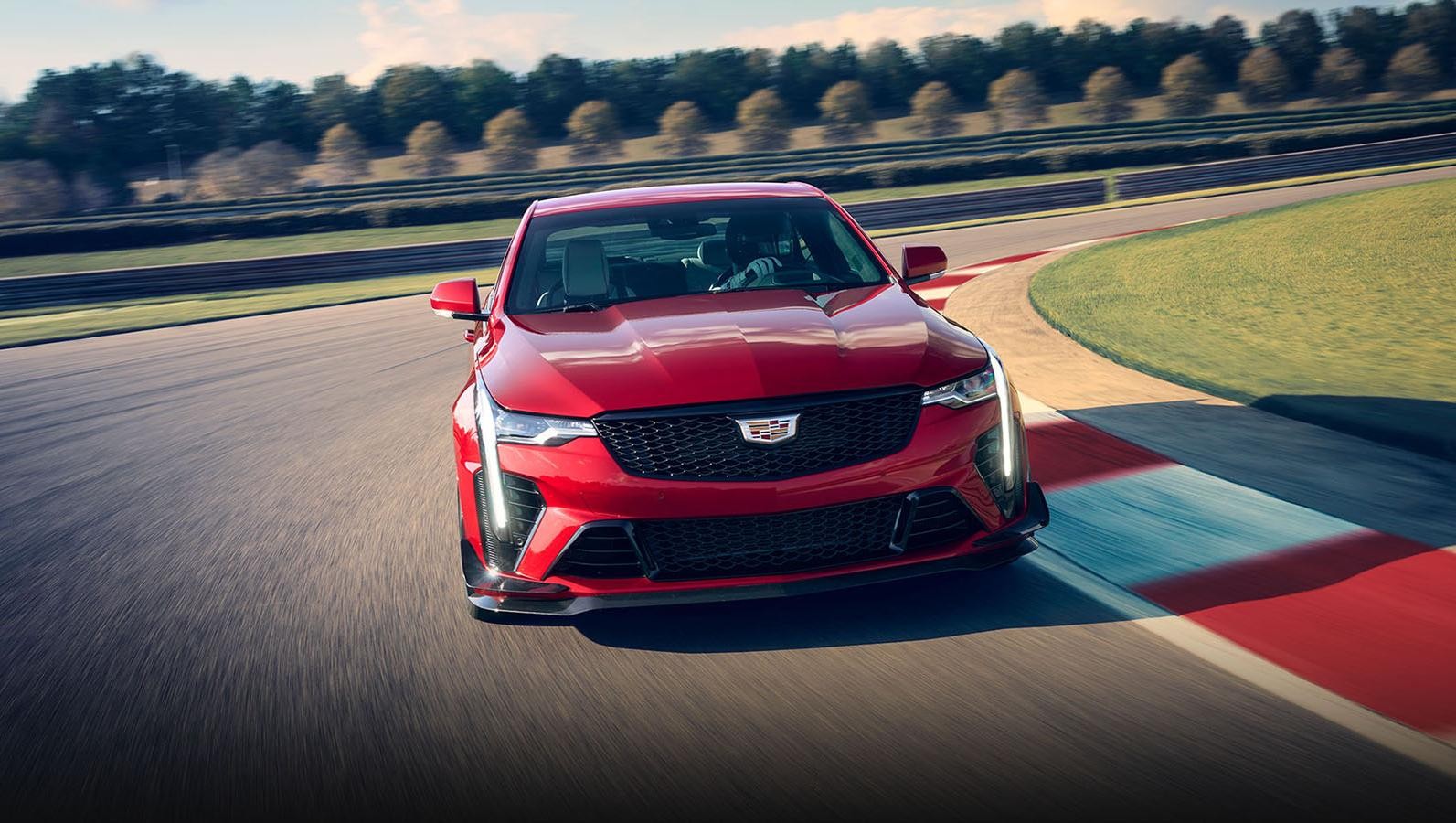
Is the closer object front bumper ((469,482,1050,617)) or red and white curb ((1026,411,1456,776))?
red and white curb ((1026,411,1456,776))

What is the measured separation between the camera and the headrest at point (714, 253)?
5605mm

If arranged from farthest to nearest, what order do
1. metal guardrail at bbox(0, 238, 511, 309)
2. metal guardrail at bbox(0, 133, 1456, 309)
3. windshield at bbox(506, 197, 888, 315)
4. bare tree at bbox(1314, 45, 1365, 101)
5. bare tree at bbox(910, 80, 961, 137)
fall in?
bare tree at bbox(1314, 45, 1365, 101)
bare tree at bbox(910, 80, 961, 137)
metal guardrail at bbox(0, 133, 1456, 309)
metal guardrail at bbox(0, 238, 511, 309)
windshield at bbox(506, 197, 888, 315)

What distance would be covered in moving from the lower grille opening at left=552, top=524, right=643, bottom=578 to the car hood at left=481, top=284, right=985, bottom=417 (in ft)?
1.25

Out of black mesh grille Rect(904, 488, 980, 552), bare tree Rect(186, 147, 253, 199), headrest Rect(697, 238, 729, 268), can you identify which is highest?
headrest Rect(697, 238, 729, 268)

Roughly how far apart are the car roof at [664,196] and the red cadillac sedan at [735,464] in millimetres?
1603

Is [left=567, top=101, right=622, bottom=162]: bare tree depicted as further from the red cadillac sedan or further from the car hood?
the red cadillac sedan

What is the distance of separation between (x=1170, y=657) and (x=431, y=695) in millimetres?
2220

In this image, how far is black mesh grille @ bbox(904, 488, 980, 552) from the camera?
12.5ft

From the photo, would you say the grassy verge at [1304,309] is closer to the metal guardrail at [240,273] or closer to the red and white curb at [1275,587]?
the red and white curb at [1275,587]

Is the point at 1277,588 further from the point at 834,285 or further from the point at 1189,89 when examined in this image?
the point at 1189,89

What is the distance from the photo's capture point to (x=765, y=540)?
3.71 m

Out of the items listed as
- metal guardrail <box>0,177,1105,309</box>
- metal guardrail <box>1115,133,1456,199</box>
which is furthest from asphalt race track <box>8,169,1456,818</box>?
metal guardrail <box>1115,133,1456,199</box>

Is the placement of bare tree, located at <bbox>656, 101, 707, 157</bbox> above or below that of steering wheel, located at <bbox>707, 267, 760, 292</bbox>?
below

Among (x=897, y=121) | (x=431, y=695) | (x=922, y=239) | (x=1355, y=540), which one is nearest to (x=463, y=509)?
(x=431, y=695)
